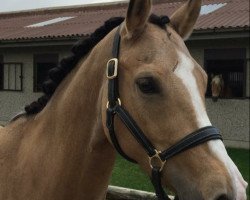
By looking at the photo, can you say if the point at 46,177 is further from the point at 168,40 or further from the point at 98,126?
the point at 168,40

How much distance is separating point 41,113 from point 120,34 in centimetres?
70

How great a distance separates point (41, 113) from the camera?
268 cm

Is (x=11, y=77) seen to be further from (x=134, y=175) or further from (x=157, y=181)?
(x=157, y=181)

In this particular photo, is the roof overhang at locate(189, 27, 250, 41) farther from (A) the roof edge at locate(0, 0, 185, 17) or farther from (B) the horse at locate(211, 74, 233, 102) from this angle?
(A) the roof edge at locate(0, 0, 185, 17)

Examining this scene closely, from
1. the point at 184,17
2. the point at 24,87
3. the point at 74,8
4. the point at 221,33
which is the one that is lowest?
the point at 24,87

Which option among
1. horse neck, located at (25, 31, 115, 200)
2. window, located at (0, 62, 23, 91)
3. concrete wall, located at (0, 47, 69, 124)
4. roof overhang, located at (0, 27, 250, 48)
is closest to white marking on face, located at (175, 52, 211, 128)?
horse neck, located at (25, 31, 115, 200)

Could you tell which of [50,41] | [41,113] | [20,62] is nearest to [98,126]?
Result: [41,113]

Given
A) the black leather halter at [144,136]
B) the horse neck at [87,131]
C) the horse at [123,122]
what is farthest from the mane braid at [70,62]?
the black leather halter at [144,136]

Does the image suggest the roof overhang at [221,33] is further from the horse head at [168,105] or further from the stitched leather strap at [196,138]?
the stitched leather strap at [196,138]

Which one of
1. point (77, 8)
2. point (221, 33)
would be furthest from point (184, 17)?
point (77, 8)

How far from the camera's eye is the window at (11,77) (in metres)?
16.3

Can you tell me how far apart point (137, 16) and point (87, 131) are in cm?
65

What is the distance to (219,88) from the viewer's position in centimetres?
1195

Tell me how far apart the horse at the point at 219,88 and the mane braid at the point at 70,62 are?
954 cm
